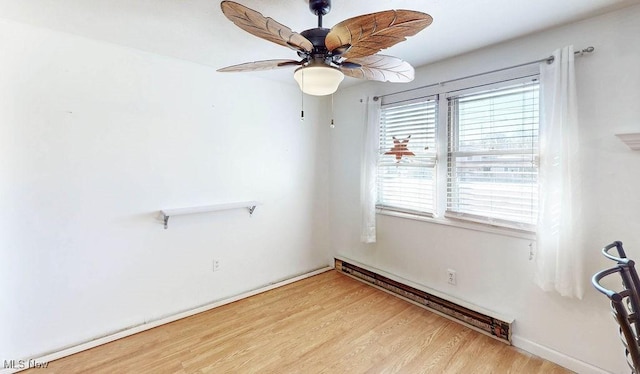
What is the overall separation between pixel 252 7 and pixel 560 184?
2215mm

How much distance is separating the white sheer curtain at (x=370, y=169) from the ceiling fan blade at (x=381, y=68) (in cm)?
125

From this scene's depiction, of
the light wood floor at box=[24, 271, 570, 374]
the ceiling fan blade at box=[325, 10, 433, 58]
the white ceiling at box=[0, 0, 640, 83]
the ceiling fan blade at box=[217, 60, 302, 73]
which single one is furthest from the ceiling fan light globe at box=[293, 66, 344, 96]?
the light wood floor at box=[24, 271, 570, 374]

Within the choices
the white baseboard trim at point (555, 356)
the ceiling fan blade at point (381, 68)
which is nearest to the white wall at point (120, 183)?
the ceiling fan blade at point (381, 68)

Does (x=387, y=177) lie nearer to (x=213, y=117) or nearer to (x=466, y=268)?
(x=466, y=268)

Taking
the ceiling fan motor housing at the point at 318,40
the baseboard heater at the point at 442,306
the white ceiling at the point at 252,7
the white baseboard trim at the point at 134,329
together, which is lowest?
the white baseboard trim at the point at 134,329

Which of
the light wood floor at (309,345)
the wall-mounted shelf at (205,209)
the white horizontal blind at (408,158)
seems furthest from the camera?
the white horizontal blind at (408,158)

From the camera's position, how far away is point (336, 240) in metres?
3.66

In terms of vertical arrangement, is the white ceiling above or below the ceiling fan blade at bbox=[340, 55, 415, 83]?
above

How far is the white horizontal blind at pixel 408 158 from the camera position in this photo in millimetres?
2648

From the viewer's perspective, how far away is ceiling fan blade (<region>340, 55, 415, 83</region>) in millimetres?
1497

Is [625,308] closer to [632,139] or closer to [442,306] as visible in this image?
[632,139]

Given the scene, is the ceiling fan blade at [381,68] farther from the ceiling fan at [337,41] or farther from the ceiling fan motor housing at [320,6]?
the ceiling fan motor housing at [320,6]

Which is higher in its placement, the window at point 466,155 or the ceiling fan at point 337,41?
the ceiling fan at point 337,41

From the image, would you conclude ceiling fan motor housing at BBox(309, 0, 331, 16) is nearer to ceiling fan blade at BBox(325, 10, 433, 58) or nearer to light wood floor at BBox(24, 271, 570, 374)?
ceiling fan blade at BBox(325, 10, 433, 58)
